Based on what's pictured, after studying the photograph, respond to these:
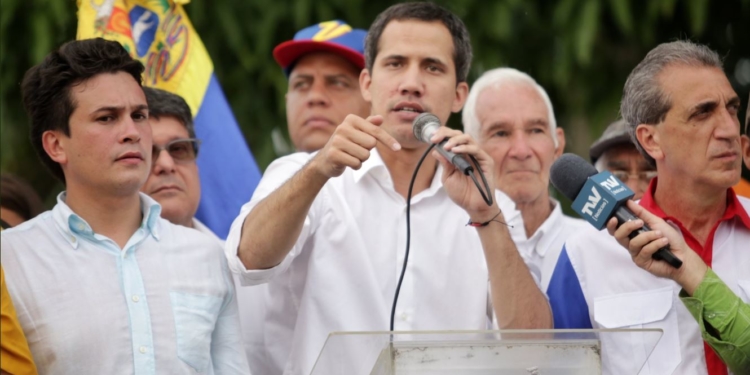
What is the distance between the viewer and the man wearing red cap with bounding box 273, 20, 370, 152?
231 inches

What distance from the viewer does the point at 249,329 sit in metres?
4.88

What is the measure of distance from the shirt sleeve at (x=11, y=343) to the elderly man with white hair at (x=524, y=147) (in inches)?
91.7

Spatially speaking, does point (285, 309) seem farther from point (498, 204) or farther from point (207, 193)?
point (207, 193)

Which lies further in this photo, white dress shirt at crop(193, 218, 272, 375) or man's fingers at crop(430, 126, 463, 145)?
white dress shirt at crop(193, 218, 272, 375)

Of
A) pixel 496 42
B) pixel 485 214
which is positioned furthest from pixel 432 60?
pixel 496 42

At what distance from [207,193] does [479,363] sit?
9.10 feet

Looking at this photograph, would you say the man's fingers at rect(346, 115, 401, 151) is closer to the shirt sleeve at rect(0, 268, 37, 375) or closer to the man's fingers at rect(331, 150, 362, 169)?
the man's fingers at rect(331, 150, 362, 169)

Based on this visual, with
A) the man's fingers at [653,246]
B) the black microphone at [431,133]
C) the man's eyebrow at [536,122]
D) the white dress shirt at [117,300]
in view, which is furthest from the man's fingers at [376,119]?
the man's eyebrow at [536,122]

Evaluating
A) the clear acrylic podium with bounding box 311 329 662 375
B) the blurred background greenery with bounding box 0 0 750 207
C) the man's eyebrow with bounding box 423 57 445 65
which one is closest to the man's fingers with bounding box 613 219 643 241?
the clear acrylic podium with bounding box 311 329 662 375

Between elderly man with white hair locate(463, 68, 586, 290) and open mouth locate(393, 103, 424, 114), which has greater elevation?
open mouth locate(393, 103, 424, 114)

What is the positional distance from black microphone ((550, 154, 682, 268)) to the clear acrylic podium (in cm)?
50

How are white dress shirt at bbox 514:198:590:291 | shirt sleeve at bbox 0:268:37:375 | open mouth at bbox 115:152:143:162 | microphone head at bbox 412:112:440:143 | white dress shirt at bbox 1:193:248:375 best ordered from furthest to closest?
white dress shirt at bbox 514:198:590:291 → microphone head at bbox 412:112:440:143 → open mouth at bbox 115:152:143:162 → white dress shirt at bbox 1:193:248:375 → shirt sleeve at bbox 0:268:37:375

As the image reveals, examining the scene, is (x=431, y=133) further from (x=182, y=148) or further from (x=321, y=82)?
(x=321, y=82)

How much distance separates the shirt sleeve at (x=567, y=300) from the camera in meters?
4.55
